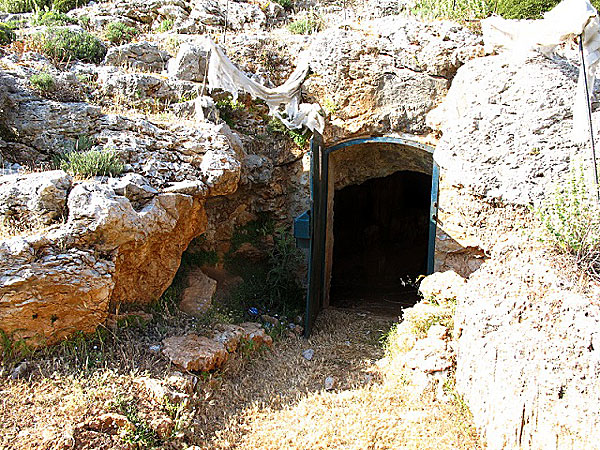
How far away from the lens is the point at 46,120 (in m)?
5.99

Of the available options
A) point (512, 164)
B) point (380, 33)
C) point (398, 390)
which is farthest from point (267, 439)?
point (380, 33)

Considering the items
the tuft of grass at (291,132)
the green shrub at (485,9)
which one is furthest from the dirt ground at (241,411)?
the green shrub at (485,9)

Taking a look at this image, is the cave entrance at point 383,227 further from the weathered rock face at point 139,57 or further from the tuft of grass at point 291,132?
the weathered rock face at point 139,57

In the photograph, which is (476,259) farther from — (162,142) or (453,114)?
(162,142)

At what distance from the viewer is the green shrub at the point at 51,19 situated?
869 centimetres

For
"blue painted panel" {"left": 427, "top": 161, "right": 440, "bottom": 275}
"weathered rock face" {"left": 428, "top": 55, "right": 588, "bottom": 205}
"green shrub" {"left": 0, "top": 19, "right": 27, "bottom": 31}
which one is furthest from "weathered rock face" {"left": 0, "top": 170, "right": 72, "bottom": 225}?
"green shrub" {"left": 0, "top": 19, "right": 27, "bottom": 31}

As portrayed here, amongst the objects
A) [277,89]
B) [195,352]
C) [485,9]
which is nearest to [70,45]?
[277,89]

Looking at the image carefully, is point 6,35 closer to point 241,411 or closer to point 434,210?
point 241,411

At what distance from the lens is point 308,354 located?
19.7 ft

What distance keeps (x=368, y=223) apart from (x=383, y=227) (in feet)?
1.53

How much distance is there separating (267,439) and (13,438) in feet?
7.00

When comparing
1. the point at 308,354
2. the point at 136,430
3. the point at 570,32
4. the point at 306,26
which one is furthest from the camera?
the point at 306,26

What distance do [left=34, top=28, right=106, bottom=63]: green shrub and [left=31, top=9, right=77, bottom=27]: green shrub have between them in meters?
0.90

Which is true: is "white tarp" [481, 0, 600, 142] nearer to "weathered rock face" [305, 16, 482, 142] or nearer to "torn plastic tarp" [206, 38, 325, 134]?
"weathered rock face" [305, 16, 482, 142]
